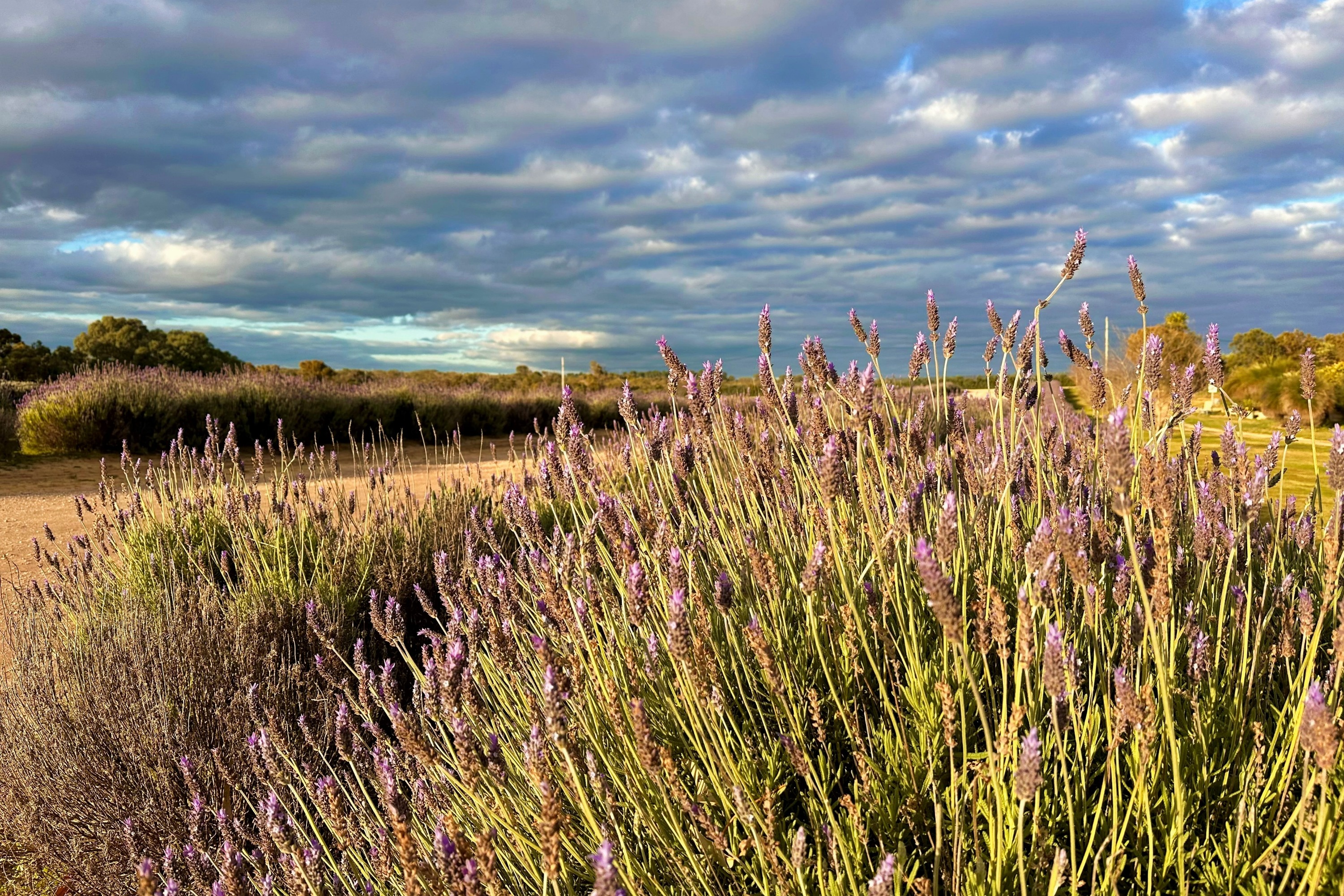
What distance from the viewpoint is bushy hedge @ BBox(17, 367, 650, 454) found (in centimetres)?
1189

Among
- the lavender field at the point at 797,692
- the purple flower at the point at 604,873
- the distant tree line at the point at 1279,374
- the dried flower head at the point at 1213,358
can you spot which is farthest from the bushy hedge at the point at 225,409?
the distant tree line at the point at 1279,374

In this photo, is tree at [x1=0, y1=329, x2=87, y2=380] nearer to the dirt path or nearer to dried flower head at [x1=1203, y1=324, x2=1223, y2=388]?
the dirt path

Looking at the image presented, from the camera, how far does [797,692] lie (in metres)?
1.87

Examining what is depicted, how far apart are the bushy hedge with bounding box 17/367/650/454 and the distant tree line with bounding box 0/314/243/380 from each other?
8246 mm

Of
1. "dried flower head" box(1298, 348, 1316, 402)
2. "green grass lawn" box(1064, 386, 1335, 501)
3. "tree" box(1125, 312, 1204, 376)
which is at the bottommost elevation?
"green grass lawn" box(1064, 386, 1335, 501)

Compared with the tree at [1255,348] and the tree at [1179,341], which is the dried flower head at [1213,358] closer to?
the tree at [1179,341]

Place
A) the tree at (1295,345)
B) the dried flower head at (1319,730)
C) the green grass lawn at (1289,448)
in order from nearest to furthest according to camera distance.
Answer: the dried flower head at (1319,730) → the green grass lawn at (1289,448) → the tree at (1295,345)

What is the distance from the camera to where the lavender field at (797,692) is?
129cm

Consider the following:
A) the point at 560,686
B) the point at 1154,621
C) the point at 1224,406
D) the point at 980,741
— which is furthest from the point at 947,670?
the point at 1224,406

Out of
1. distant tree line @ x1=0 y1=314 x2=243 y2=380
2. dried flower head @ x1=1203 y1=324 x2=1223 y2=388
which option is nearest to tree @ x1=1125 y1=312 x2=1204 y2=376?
dried flower head @ x1=1203 y1=324 x2=1223 y2=388

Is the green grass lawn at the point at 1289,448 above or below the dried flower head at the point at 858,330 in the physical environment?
below

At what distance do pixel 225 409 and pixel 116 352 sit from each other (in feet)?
62.5

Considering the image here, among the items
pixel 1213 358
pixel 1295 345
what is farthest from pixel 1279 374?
pixel 1213 358

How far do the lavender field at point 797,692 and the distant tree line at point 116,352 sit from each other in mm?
20923
